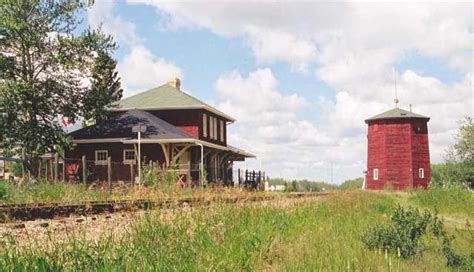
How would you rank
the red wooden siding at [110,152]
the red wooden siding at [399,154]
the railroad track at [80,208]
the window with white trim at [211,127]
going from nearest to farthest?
the railroad track at [80,208]
the red wooden siding at [110,152]
the window with white trim at [211,127]
the red wooden siding at [399,154]

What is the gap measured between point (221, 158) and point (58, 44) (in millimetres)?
16166

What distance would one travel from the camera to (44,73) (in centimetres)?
3512

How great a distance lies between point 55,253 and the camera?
5480 mm

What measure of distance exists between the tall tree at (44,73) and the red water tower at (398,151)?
29030 millimetres

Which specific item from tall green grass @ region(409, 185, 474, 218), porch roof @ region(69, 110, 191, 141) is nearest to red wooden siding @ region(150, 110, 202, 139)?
porch roof @ region(69, 110, 191, 141)

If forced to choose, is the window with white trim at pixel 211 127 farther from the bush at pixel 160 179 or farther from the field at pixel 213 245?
the field at pixel 213 245

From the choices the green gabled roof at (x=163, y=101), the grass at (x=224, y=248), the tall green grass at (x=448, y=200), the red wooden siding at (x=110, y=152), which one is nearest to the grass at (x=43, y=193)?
the grass at (x=224, y=248)

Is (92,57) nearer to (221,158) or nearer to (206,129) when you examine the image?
(206,129)

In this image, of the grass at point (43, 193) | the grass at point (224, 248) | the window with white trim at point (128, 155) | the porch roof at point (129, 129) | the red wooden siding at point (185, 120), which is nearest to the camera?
the grass at point (224, 248)

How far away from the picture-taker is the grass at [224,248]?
211 inches

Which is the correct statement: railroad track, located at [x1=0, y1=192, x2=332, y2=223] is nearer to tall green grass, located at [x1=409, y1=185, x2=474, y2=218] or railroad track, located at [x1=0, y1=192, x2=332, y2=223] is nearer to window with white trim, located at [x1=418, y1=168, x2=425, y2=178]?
tall green grass, located at [x1=409, y1=185, x2=474, y2=218]

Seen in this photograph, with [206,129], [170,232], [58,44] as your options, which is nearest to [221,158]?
[206,129]

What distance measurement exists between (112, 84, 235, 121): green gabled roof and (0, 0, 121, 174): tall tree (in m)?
3.78

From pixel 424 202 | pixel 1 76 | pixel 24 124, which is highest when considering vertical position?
pixel 1 76
